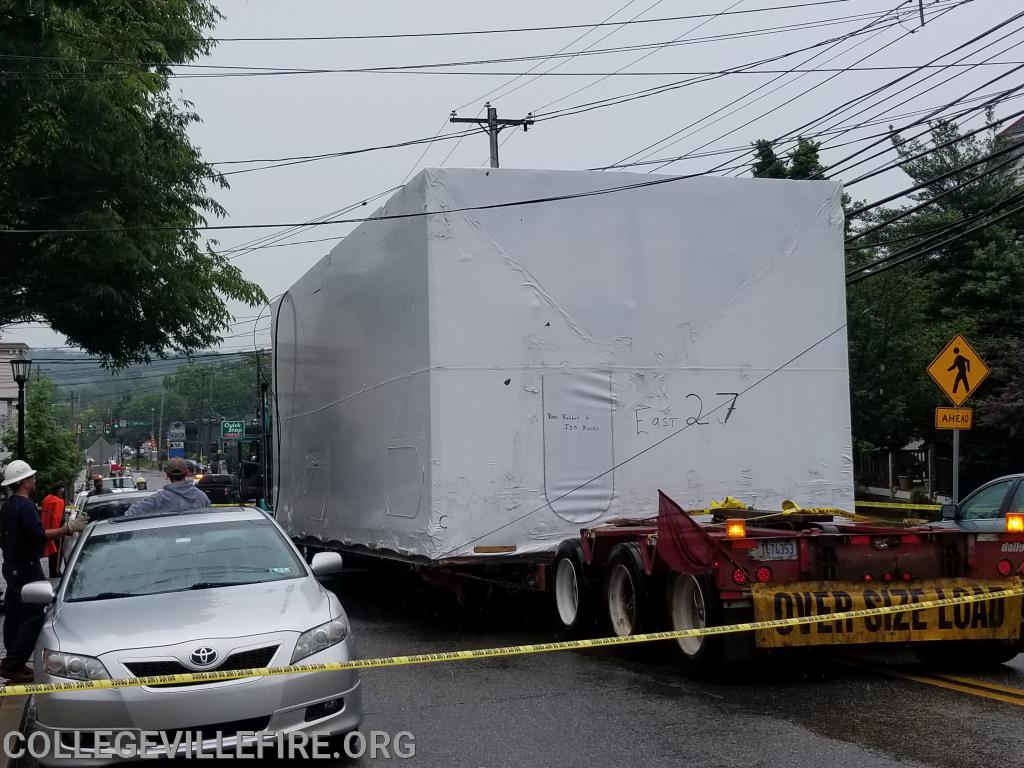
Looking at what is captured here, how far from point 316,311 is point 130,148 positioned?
4248mm

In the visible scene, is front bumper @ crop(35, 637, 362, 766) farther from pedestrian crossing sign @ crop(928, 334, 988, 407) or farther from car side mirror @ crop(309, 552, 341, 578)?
pedestrian crossing sign @ crop(928, 334, 988, 407)

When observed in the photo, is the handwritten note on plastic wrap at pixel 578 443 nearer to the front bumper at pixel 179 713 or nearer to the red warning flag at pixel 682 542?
the red warning flag at pixel 682 542

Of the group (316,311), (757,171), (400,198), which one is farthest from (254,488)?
(757,171)

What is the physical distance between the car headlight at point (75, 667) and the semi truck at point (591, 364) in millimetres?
4477

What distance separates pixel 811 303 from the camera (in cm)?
1130

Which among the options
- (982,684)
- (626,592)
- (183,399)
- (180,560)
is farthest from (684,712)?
(183,399)

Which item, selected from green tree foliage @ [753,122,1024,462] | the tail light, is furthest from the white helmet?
green tree foliage @ [753,122,1024,462]

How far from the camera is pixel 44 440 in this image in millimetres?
48500

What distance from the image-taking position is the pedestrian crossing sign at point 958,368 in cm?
1453

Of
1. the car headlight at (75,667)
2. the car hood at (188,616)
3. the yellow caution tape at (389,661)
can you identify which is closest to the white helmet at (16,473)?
the car hood at (188,616)

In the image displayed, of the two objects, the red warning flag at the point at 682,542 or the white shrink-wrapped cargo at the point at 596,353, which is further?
the white shrink-wrapped cargo at the point at 596,353

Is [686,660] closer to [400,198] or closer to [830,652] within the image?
[830,652]

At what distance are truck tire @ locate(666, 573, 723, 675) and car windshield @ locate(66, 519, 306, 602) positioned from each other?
284 cm

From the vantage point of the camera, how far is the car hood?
6230 millimetres
